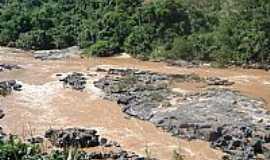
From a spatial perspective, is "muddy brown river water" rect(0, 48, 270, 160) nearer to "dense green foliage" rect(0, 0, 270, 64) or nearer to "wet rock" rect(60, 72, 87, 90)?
"wet rock" rect(60, 72, 87, 90)

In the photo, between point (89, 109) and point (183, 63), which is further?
point (183, 63)

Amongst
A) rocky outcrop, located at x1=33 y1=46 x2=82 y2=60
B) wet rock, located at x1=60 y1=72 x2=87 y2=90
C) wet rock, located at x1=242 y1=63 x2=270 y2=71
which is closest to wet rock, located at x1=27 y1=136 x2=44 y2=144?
wet rock, located at x1=60 y1=72 x2=87 y2=90

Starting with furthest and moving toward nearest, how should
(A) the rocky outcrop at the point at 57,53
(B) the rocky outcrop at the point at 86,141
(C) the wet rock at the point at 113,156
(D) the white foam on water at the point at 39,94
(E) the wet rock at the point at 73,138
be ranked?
(A) the rocky outcrop at the point at 57,53 → (D) the white foam on water at the point at 39,94 → (E) the wet rock at the point at 73,138 → (B) the rocky outcrop at the point at 86,141 → (C) the wet rock at the point at 113,156

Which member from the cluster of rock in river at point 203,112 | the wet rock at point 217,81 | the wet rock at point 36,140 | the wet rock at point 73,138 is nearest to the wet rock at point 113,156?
the wet rock at point 73,138

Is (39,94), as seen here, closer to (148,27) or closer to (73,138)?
(73,138)

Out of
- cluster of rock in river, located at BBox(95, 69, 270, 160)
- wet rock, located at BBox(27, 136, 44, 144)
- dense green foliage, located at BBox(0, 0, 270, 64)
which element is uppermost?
dense green foliage, located at BBox(0, 0, 270, 64)

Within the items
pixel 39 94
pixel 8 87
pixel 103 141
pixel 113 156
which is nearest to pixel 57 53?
pixel 8 87

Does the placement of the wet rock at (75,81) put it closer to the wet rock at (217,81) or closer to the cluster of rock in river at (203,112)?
the cluster of rock in river at (203,112)
